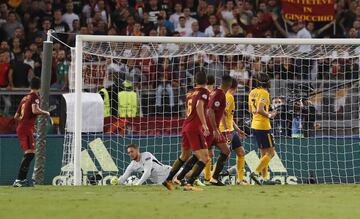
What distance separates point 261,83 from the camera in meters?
20.2

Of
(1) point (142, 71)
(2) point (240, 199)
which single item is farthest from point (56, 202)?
(1) point (142, 71)

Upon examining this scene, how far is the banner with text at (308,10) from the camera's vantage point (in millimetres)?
26406

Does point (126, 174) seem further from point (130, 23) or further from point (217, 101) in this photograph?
point (130, 23)

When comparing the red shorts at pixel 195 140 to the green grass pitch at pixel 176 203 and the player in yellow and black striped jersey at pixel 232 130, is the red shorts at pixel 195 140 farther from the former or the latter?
the player in yellow and black striped jersey at pixel 232 130

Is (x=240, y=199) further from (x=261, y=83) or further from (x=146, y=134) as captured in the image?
(x=146, y=134)

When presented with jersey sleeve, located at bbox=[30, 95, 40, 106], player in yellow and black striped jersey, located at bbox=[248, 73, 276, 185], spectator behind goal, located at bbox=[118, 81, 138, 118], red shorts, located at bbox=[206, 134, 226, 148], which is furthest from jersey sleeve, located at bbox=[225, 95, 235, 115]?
jersey sleeve, located at bbox=[30, 95, 40, 106]

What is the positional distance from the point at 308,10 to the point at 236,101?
4303 millimetres

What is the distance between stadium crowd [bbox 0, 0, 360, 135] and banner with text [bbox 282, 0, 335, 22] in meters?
1.26

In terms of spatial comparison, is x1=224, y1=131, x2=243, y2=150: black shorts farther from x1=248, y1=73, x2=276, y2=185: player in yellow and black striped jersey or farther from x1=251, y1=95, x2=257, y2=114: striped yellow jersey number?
x1=251, y1=95, x2=257, y2=114: striped yellow jersey number

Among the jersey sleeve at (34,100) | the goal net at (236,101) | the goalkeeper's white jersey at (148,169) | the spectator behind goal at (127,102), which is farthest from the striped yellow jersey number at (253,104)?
the jersey sleeve at (34,100)

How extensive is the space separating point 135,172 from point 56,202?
7467 millimetres

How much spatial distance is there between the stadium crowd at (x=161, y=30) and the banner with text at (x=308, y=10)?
1264mm

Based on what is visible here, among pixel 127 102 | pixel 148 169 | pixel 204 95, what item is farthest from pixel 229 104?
pixel 127 102

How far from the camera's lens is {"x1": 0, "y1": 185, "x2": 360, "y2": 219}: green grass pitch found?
42.7 ft
